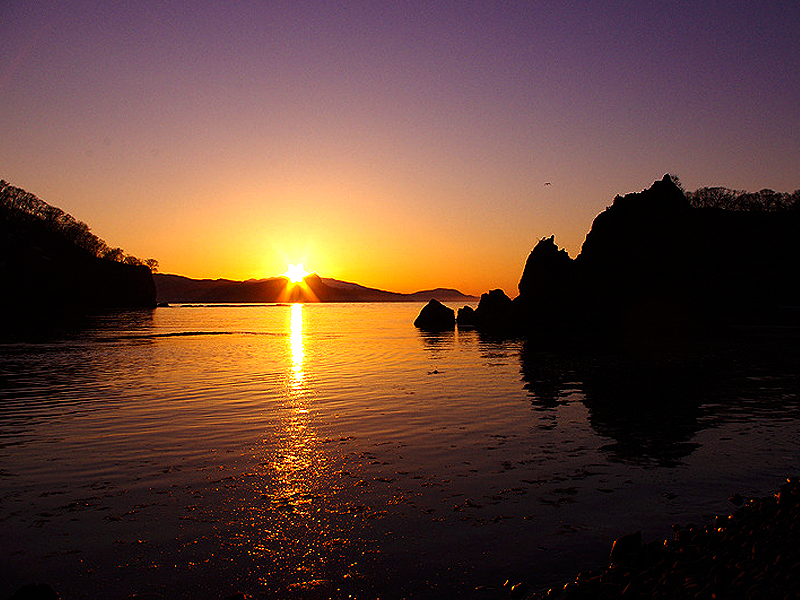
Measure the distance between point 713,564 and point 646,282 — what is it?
100041 millimetres

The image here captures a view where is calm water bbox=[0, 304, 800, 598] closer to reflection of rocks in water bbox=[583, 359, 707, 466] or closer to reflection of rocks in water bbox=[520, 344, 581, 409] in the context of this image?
reflection of rocks in water bbox=[583, 359, 707, 466]

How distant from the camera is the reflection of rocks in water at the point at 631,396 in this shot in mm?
17984

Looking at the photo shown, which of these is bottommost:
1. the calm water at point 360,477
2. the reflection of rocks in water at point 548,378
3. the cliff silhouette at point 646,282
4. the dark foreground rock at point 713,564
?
the reflection of rocks in water at point 548,378

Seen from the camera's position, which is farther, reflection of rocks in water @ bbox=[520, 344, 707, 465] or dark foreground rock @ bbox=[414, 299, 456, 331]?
dark foreground rock @ bbox=[414, 299, 456, 331]

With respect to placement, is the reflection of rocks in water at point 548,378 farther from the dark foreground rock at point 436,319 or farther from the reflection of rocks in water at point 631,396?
the dark foreground rock at point 436,319

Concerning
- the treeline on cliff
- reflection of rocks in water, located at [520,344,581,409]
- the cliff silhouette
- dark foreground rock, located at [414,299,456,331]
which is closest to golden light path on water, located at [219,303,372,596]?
reflection of rocks in water, located at [520,344,581,409]

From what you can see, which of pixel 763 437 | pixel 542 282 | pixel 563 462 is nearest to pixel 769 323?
pixel 542 282

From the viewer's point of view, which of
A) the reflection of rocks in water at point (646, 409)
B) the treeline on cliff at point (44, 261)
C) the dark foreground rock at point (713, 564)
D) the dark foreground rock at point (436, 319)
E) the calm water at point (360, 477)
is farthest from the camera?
the treeline on cliff at point (44, 261)

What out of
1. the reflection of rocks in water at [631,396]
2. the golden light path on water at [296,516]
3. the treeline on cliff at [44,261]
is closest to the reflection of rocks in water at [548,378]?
the reflection of rocks in water at [631,396]

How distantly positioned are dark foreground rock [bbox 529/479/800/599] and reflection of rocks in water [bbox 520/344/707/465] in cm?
635

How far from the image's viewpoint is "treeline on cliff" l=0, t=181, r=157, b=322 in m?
148

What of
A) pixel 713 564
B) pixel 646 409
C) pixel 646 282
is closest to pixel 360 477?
pixel 713 564

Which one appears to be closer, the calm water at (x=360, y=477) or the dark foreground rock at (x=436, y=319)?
the calm water at (x=360, y=477)

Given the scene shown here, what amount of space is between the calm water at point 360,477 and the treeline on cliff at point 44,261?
14269 cm
